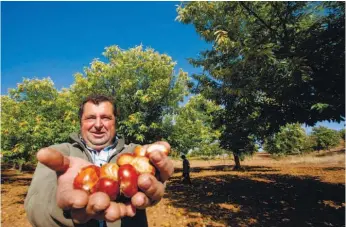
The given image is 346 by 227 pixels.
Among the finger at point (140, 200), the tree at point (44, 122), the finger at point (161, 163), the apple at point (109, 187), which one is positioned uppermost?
the tree at point (44, 122)

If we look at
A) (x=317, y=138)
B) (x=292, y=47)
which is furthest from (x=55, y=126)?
(x=317, y=138)

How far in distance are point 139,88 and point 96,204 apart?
1565 centimetres

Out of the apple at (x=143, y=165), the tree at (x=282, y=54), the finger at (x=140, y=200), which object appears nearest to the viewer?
the finger at (x=140, y=200)

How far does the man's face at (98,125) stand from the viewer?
2.86 metres

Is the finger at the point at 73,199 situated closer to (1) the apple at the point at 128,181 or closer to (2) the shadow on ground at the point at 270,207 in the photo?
(1) the apple at the point at 128,181

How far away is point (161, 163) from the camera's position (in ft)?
6.52

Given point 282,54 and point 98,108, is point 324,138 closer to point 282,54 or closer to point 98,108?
point 282,54

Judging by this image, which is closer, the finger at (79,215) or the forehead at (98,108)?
the finger at (79,215)

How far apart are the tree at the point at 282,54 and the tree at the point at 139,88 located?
6.09 metres

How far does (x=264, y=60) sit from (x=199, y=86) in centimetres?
496

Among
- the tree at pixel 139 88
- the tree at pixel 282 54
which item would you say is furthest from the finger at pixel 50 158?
the tree at pixel 139 88

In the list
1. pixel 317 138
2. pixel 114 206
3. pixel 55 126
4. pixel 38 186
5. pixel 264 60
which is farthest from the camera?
pixel 317 138

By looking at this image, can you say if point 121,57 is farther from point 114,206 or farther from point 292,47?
point 114,206

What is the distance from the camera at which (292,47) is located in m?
8.32
